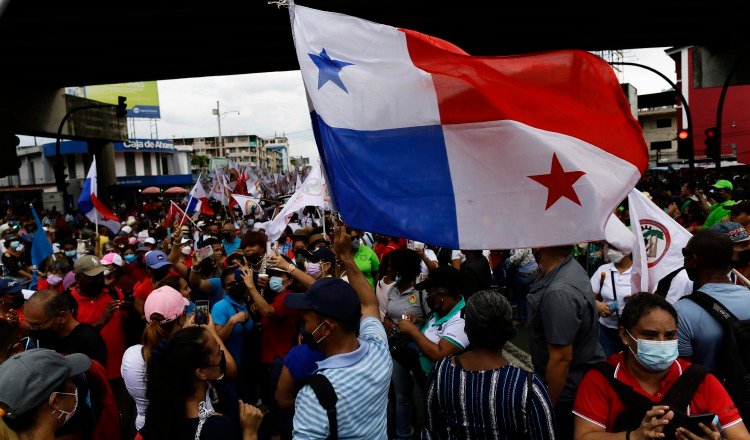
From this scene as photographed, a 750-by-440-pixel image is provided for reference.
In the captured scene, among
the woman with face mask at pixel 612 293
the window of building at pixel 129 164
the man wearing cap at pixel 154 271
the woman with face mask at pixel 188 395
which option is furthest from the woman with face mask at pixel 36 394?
the window of building at pixel 129 164

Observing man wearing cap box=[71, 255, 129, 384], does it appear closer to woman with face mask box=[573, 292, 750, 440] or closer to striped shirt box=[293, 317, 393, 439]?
striped shirt box=[293, 317, 393, 439]

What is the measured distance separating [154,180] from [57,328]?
6693 cm

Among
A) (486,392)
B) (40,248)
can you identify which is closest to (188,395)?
(486,392)

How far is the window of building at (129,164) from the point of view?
72019 mm

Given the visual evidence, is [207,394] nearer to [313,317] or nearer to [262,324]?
[313,317]

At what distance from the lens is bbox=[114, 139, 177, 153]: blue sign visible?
70.4 metres

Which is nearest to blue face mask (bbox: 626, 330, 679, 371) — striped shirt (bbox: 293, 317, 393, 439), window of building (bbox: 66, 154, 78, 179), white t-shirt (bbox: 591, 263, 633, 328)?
striped shirt (bbox: 293, 317, 393, 439)

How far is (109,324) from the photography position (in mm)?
5250

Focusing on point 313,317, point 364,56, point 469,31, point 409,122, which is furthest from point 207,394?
point 469,31

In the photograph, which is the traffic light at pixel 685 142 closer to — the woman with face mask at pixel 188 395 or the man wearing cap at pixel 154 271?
the man wearing cap at pixel 154 271

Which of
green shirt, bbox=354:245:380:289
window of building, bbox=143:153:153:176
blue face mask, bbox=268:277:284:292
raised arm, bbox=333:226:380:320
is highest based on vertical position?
window of building, bbox=143:153:153:176

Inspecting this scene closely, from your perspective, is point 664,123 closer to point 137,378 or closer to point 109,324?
point 109,324

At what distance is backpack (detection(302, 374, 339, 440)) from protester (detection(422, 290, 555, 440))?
527 mm

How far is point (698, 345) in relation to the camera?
10.9ft
